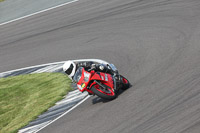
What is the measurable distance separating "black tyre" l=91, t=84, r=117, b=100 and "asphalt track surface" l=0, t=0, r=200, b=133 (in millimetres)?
185

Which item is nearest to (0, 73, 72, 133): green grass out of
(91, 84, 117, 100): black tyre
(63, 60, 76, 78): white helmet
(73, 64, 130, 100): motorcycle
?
(63, 60, 76, 78): white helmet

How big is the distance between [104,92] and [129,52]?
164 inches

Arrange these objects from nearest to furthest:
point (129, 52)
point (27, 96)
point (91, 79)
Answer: point (91, 79)
point (27, 96)
point (129, 52)

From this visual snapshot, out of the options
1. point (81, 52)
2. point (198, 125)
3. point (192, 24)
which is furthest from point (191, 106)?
point (81, 52)

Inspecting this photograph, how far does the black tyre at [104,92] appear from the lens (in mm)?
10242

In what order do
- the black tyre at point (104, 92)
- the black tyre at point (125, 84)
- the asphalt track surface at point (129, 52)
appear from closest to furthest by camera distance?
1. the asphalt track surface at point (129, 52)
2. the black tyre at point (104, 92)
3. the black tyre at point (125, 84)

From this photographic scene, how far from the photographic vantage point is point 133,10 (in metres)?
18.1

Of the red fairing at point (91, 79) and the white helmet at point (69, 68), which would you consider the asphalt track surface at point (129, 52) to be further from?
the white helmet at point (69, 68)

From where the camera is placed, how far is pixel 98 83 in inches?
406

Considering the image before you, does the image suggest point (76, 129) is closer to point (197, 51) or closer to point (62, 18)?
point (197, 51)

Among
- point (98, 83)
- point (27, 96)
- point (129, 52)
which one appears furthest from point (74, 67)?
point (129, 52)

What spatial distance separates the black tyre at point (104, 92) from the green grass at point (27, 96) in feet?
8.09

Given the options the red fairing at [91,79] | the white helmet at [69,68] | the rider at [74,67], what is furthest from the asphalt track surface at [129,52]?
the white helmet at [69,68]

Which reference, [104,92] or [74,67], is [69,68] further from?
[104,92]
